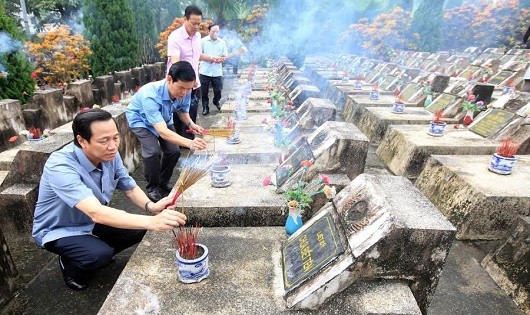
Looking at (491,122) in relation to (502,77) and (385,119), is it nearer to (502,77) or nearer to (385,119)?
(385,119)

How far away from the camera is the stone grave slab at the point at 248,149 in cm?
456

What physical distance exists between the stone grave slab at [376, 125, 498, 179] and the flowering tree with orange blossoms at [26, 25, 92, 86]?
9.01 m

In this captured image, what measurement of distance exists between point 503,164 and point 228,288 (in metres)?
3.78

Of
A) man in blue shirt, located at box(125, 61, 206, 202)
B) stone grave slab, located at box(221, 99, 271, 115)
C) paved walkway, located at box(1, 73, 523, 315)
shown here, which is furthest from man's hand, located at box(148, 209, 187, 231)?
stone grave slab, located at box(221, 99, 271, 115)

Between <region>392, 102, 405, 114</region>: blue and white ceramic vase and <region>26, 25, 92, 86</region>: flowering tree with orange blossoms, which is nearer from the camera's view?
<region>392, 102, 405, 114</region>: blue and white ceramic vase

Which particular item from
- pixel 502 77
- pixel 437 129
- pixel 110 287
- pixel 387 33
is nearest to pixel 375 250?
pixel 110 287

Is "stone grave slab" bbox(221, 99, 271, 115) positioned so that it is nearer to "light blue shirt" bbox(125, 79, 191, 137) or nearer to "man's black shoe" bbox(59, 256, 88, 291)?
"light blue shirt" bbox(125, 79, 191, 137)

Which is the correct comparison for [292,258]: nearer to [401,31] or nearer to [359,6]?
[401,31]

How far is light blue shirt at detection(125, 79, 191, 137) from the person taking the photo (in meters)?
3.84

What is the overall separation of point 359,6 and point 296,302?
2178 cm

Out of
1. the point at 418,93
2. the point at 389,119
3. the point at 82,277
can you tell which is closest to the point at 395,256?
the point at 82,277

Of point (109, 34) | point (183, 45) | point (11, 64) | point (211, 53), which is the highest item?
point (183, 45)

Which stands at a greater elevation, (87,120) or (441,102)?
(87,120)

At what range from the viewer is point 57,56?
9.38 m
